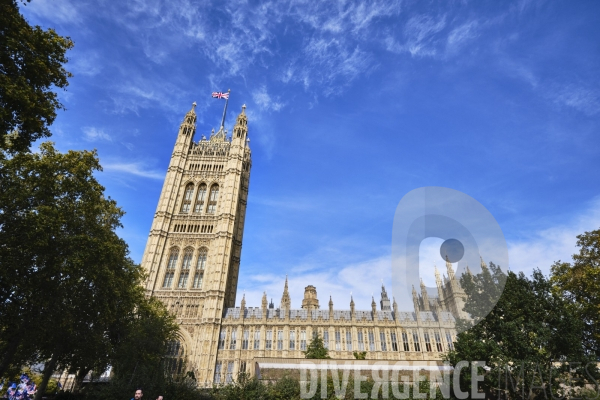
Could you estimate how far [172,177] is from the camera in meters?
60.6

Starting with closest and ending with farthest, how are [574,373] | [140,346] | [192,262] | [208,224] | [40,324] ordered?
[40,324] < [574,373] < [140,346] < [192,262] < [208,224]

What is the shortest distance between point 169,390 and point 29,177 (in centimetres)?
1637

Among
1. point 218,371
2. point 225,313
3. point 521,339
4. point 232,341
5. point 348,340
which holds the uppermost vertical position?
point 225,313

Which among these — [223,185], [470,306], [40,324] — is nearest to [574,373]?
[470,306]

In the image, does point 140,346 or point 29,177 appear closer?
point 29,177

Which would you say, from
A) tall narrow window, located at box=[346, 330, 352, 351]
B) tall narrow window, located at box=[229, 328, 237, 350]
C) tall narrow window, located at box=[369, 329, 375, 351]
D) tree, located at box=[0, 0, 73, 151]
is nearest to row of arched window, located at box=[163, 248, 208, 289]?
tall narrow window, located at box=[229, 328, 237, 350]

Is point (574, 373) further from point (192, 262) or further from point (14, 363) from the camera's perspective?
point (192, 262)

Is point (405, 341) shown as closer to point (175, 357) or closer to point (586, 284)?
point (586, 284)

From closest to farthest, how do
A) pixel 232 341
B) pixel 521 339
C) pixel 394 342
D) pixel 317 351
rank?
pixel 521 339 → pixel 317 351 → pixel 232 341 → pixel 394 342

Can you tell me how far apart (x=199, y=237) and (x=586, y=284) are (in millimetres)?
49773

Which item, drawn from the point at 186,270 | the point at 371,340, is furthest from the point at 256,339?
the point at 371,340

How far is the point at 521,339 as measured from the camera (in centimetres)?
2161

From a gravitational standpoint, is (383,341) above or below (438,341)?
below

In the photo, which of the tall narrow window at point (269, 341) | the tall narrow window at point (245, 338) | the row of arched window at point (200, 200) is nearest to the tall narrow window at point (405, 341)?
the tall narrow window at point (269, 341)
